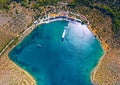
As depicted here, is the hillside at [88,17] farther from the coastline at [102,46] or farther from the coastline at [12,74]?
the coastline at [12,74]

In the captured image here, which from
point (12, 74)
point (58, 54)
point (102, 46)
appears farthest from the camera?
point (102, 46)

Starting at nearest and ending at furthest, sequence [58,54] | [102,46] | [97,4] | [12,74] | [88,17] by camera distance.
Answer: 1. [12,74]
2. [58,54]
3. [102,46]
4. [88,17]
5. [97,4]

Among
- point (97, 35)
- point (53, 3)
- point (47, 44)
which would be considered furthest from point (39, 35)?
point (97, 35)

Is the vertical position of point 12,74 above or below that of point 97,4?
below

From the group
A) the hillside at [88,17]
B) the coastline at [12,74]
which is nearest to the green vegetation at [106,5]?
the hillside at [88,17]

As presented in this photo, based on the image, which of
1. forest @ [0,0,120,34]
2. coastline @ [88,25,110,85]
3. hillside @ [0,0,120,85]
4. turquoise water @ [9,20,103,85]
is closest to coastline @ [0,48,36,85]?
turquoise water @ [9,20,103,85]

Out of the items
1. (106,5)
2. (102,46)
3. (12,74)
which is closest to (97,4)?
(106,5)

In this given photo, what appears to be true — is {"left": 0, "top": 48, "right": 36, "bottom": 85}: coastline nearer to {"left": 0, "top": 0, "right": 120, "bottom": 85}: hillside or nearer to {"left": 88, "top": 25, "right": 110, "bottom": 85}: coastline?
{"left": 0, "top": 0, "right": 120, "bottom": 85}: hillside

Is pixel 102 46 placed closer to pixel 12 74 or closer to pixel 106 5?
pixel 106 5
